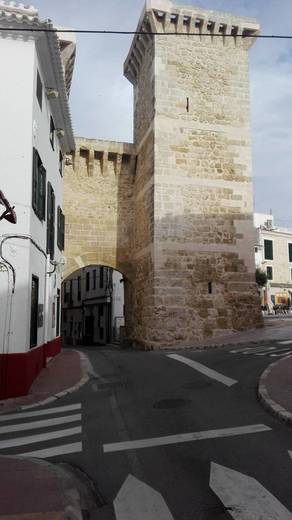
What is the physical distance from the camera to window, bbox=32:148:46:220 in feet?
33.2

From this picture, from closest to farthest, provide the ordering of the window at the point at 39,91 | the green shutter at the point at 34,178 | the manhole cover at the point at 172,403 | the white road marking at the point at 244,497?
the white road marking at the point at 244,497
the manhole cover at the point at 172,403
the green shutter at the point at 34,178
the window at the point at 39,91

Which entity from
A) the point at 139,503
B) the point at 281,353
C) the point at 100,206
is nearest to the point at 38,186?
the point at 281,353

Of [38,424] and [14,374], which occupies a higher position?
[14,374]

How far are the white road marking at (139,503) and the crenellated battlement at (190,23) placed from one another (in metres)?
17.4

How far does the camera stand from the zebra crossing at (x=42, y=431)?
19.0 ft

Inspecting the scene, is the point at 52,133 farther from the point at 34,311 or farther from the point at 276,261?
the point at 276,261

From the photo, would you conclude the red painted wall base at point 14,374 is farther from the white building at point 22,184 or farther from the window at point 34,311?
the window at point 34,311

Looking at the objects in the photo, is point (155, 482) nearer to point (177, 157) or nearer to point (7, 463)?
point (7, 463)

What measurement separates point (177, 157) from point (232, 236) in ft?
13.3

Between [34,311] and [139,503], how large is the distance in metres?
7.07

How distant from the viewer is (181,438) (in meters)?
5.86

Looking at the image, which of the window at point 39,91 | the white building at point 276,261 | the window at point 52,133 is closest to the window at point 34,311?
the window at point 39,91

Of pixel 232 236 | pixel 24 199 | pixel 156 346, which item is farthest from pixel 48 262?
pixel 232 236

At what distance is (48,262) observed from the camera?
12.9 meters
